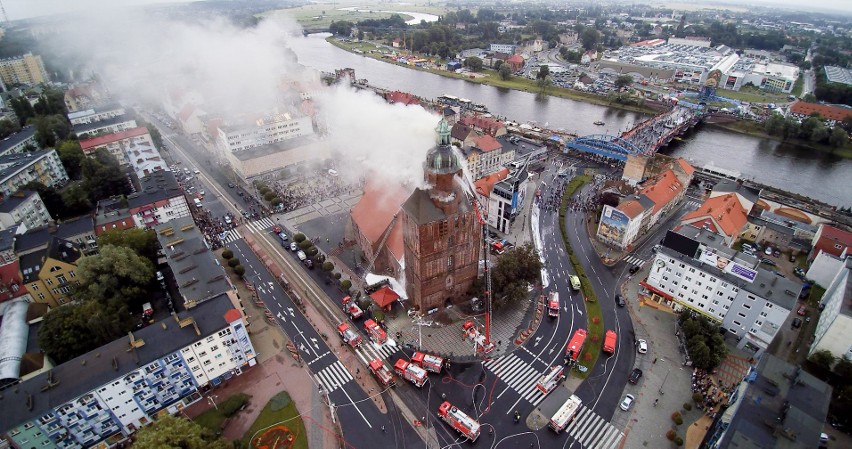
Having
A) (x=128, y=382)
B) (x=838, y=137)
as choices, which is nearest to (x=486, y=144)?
(x=128, y=382)

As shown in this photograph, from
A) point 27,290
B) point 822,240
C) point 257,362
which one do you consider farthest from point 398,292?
point 822,240

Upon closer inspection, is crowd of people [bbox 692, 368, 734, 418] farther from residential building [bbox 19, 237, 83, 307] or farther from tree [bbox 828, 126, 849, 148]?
tree [bbox 828, 126, 849, 148]

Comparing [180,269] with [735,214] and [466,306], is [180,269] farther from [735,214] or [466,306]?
[735,214]

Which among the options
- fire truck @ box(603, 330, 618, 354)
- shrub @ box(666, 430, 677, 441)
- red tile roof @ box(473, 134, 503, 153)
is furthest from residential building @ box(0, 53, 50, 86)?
shrub @ box(666, 430, 677, 441)

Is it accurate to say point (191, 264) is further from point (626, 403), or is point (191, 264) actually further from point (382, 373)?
point (626, 403)

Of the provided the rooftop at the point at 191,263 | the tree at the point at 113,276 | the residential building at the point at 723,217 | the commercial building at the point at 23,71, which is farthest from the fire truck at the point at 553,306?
the commercial building at the point at 23,71

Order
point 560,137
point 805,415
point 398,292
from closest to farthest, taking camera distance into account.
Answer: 1. point 805,415
2. point 398,292
3. point 560,137
